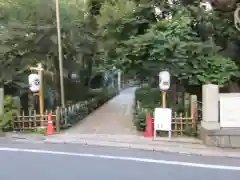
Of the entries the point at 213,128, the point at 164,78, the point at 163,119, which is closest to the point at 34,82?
the point at 164,78

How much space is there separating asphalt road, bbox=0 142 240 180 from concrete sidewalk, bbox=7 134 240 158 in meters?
0.43

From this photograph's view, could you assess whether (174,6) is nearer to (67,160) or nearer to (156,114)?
(156,114)

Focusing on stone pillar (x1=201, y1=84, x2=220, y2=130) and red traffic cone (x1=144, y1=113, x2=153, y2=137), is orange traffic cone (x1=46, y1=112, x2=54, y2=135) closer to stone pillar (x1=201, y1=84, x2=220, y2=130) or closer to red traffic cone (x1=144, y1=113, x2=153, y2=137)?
red traffic cone (x1=144, y1=113, x2=153, y2=137)

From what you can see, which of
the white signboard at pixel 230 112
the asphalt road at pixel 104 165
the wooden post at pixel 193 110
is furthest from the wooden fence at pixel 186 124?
the asphalt road at pixel 104 165

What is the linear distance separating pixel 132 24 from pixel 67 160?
7506 mm

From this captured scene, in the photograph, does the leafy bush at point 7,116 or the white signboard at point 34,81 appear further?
the white signboard at point 34,81

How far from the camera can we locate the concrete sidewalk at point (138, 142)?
9.49 m

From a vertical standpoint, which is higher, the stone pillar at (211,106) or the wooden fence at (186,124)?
the stone pillar at (211,106)

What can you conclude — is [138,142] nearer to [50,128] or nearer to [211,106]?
[211,106]

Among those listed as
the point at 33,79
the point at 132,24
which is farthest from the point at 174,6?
the point at 33,79

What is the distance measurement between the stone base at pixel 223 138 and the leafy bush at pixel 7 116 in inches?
273

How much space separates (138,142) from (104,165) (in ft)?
9.73

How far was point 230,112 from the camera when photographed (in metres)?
10.4

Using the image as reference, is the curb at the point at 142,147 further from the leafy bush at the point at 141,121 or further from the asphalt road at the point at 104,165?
the leafy bush at the point at 141,121
